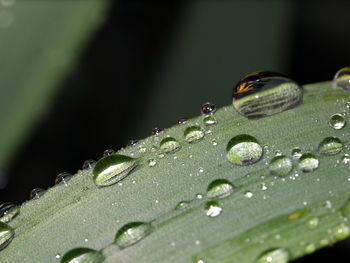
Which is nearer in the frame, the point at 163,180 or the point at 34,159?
the point at 163,180

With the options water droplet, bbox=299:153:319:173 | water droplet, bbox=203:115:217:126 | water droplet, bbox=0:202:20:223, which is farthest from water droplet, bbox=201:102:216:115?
water droplet, bbox=0:202:20:223

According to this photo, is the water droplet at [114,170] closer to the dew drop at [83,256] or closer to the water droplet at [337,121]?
the dew drop at [83,256]

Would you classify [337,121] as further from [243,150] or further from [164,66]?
[164,66]

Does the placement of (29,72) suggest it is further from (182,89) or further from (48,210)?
(48,210)

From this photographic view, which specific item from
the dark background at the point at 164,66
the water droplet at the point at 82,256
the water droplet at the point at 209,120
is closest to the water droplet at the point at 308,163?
the water droplet at the point at 209,120

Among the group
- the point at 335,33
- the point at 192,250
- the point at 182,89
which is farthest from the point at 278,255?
the point at 335,33

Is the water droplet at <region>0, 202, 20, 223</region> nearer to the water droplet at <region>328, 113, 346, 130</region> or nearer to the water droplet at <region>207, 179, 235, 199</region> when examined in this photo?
the water droplet at <region>207, 179, 235, 199</region>

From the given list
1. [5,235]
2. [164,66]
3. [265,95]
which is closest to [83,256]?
[5,235]
